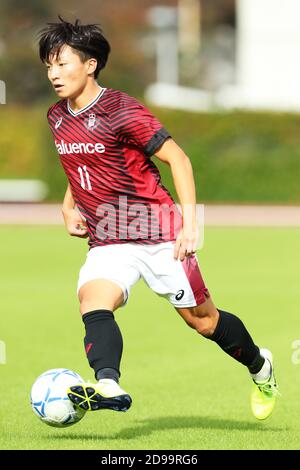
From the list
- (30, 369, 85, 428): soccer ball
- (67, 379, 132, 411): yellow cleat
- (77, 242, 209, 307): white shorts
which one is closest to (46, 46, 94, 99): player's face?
(77, 242, 209, 307): white shorts

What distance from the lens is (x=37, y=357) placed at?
10758mm

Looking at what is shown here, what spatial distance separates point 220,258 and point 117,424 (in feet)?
42.6

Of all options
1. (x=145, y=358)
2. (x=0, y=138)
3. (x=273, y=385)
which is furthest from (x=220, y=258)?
(x=0, y=138)

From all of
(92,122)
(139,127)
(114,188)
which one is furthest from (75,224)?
(139,127)

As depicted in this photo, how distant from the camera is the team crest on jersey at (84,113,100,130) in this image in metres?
7.00

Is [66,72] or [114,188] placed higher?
[66,72]

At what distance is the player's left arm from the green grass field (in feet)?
3.64

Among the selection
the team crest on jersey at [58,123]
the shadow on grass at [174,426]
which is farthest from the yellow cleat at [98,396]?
the team crest on jersey at [58,123]

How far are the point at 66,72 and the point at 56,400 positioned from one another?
1846 mm

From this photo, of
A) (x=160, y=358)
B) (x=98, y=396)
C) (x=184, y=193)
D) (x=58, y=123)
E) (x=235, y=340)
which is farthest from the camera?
(x=160, y=358)

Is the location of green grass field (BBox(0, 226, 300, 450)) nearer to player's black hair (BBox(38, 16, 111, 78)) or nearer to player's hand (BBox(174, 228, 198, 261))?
player's hand (BBox(174, 228, 198, 261))

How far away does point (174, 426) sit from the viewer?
24.8 feet

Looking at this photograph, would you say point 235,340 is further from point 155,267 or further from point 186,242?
point 186,242

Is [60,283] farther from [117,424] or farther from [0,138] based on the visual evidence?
[0,138]
